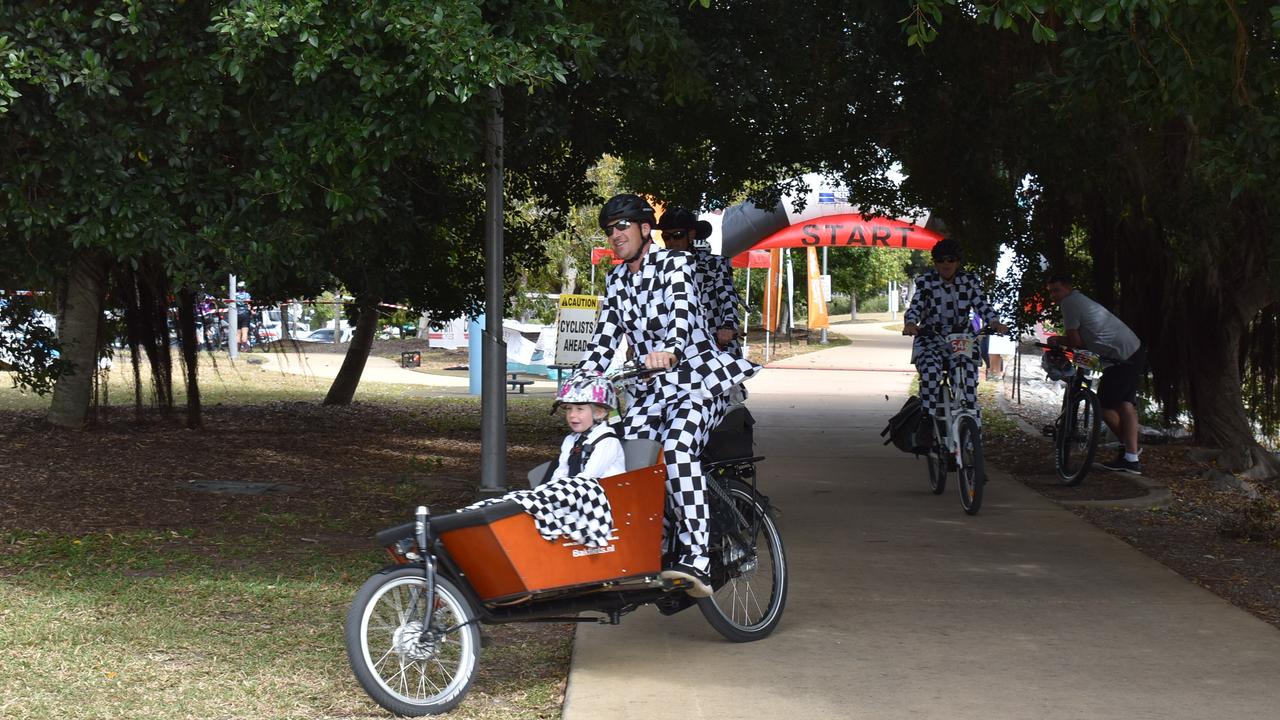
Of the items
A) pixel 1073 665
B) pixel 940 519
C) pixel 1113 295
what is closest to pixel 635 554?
pixel 1073 665

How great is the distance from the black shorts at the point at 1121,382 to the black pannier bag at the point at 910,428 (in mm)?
1654

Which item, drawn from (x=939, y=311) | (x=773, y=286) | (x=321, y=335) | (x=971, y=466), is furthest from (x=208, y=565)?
(x=321, y=335)

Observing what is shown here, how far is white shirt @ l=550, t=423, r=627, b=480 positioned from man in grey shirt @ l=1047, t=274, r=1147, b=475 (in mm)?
6666

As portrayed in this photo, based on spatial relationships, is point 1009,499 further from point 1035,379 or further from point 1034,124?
point 1035,379

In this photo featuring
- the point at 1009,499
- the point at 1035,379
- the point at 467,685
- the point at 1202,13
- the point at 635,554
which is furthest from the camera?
the point at 1035,379

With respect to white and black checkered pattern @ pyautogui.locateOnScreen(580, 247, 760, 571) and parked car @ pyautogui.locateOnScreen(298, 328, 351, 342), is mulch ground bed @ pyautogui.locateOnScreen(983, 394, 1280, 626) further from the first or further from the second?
parked car @ pyautogui.locateOnScreen(298, 328, 351, 342)

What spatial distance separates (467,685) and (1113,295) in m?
9.95

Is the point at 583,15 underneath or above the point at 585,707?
above

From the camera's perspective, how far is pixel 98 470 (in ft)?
35.9

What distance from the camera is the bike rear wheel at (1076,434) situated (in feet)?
35.5

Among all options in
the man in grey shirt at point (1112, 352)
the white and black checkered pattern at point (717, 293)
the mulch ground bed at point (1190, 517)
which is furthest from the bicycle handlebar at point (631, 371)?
the man in grey shirt at point (1112, 352)

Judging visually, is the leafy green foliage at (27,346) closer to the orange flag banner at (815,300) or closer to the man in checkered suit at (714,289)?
the man in checkered suit at (714,289)

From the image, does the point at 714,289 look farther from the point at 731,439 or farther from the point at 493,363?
the point at 731,439

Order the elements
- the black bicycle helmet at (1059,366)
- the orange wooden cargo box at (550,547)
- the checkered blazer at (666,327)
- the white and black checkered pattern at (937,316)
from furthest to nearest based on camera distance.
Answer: the black bicycle helmet at (1059,366), the white and black checkered pattern at (937,316), the checkered blazer at (666,327), the orange wooden cargo box at (550,547)
